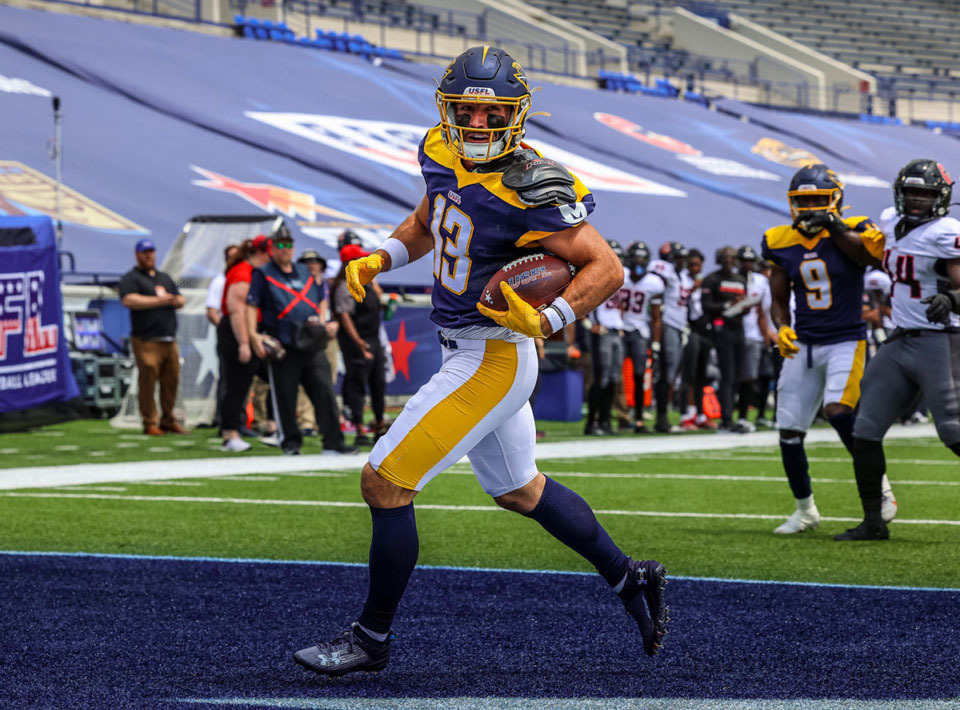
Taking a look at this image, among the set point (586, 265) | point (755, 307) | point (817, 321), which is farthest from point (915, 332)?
point (755, 307)

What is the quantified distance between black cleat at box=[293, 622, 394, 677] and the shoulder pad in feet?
4.47

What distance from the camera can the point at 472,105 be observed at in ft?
13.4

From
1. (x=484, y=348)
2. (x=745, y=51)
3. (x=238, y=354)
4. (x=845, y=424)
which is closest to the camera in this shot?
(x=484, y=348)

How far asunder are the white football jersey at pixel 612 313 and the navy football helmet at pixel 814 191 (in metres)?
6.21

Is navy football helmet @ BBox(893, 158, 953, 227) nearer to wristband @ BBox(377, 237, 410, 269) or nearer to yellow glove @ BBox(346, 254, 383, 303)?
wristband @ BBox(377, 237, 410, 269)

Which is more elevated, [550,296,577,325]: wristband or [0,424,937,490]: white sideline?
[550,296,577,325]: wristband

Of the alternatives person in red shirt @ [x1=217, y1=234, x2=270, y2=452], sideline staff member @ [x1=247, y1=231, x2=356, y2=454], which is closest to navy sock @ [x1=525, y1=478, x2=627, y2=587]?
sideline staff member @ [x1=247, y1=231, x2=356, y2=454]

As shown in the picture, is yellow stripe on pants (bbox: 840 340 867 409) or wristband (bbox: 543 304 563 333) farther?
yellow stripe on pants (bbox: 840 340 867 409)

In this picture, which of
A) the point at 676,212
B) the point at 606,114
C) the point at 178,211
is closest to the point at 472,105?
the point at 178,211

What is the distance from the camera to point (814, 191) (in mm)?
6945

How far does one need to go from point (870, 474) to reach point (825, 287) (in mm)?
992

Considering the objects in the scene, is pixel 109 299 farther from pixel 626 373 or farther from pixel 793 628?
pixel 793 628

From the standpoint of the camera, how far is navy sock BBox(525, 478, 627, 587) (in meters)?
4.23

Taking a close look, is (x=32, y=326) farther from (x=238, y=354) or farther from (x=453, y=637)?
(x=453, y=637)
